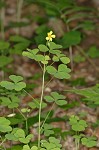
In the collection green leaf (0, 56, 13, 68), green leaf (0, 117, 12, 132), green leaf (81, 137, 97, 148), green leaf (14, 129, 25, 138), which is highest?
green leaf (0, 56, 13, 68)

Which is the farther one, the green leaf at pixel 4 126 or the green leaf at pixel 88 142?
the green leaf at pixel 88 142

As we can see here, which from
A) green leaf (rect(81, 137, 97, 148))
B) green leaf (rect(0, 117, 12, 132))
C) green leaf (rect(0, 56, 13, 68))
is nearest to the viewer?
green leaf (rect(0, 117, 12, 132))

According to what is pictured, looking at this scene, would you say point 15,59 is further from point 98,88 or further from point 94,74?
point 98,88

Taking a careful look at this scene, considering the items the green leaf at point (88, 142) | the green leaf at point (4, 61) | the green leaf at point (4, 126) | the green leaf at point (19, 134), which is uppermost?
the green leaf at point (4, 61)

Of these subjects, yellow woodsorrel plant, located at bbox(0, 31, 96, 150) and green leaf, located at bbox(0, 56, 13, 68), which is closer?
yellow woodsorrel plant, located at bbox(0, 31, 96, 150)

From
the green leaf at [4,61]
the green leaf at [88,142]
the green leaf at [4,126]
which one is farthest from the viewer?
the green leaf at [4,61]

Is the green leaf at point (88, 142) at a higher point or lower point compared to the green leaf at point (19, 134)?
lower

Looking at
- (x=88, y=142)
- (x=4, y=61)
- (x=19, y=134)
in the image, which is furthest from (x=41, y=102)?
(x=4, y=61)

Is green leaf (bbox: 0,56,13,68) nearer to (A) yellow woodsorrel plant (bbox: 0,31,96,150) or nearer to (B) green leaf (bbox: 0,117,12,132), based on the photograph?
(A) yellow woodsorrel plant (bbox: 0,31,96,150)

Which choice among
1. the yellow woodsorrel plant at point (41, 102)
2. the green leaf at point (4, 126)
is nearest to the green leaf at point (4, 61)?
the yellow woodsorrel plant at point (41, 102)

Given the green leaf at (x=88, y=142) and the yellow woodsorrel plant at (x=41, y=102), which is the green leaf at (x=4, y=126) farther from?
the green leaf at (x=88, y=142)

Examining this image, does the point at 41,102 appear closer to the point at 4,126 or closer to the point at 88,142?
the point at 4,126

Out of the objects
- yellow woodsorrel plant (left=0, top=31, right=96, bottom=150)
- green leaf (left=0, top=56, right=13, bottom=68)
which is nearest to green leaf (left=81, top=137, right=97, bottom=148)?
yellow woodsorrel plant (left=0, top=31, right=96, bottom=150)

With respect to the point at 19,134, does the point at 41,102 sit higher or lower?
higher
